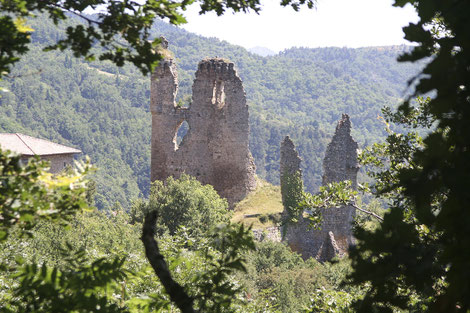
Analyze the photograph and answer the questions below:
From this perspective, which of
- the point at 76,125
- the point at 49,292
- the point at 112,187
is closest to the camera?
the point at 49,292

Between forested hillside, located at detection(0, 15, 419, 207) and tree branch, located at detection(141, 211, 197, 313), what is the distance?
46311 mm

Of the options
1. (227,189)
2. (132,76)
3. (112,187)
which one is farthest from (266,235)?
(132,76)

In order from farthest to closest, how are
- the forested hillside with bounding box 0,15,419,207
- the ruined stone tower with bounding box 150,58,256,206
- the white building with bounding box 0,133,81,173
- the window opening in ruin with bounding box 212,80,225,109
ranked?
the forested hillside with bounding box 0,15,419,207
the white building with bounding box 0,133,81,173
the window opening in ruin with bounding box 212,80,225,109
the ruined stone tower with bounding box 150,58,256,206

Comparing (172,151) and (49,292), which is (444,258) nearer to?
(49,292)

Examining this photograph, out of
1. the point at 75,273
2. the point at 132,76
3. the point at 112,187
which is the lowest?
the point at 112,187

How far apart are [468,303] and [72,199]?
2089 mm

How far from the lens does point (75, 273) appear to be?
10.3 feet

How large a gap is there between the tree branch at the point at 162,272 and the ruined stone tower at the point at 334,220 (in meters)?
18.1

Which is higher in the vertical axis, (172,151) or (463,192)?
(463,192)

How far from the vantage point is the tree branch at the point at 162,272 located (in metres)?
2.94

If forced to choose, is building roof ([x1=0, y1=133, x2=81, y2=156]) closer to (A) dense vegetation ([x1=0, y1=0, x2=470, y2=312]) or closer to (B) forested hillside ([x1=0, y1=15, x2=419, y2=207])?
(B) forested hillside ([x1=0, y1=15, x2=419, y2=207])

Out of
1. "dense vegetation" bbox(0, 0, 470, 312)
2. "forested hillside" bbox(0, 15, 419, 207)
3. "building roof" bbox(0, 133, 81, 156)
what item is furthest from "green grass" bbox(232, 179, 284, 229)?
"forested hillside" bbox(0, 15, 419, 207)

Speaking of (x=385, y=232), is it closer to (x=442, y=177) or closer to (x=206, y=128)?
(x=442, y=177)

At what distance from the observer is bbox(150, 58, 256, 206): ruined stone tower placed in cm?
2406
